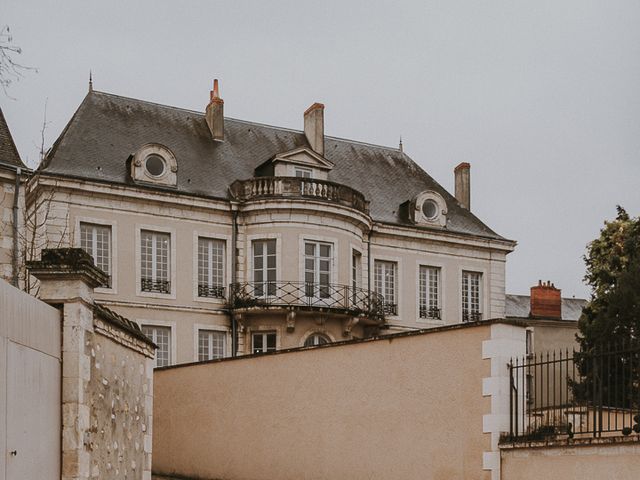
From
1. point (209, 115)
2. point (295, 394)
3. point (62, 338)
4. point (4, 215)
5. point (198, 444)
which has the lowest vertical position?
point (198, 444)

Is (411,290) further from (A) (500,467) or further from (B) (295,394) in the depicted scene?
(A) (500,467)

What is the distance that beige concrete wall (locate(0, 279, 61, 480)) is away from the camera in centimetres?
739

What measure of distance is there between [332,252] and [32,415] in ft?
61.5

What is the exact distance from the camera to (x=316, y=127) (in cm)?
3033

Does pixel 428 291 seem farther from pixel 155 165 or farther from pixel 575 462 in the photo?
pixel 575 462

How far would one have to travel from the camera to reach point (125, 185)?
24.8 m

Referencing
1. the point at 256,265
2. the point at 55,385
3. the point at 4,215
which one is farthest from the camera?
the point at 256,265

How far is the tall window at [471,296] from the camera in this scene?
3003 centimetres

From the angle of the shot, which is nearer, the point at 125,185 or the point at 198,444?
the point at 198,444

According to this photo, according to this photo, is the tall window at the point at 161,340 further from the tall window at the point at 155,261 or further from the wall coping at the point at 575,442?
the wall coping at the point at 575,442

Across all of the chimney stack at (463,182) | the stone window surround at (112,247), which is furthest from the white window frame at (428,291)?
the stone window surround at (112,247)

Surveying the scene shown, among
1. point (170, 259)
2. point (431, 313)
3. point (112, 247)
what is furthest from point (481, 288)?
point (112, 247)

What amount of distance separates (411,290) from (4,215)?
12.4 m

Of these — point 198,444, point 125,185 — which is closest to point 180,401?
point 198,444
